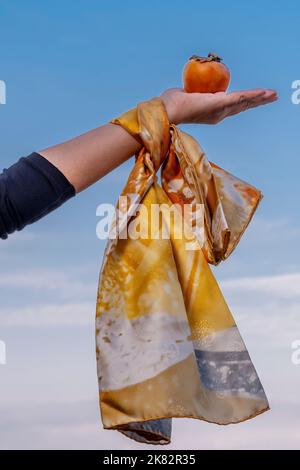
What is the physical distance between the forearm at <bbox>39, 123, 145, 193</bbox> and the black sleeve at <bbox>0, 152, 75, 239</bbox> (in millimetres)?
22

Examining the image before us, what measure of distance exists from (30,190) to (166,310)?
0.42m

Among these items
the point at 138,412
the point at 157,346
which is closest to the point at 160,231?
the point at 157,346

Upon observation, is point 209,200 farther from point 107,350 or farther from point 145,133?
point 107,350

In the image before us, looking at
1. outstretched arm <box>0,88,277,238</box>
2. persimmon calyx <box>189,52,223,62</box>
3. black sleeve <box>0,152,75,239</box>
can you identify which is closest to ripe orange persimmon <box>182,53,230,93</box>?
persimmon calyx <box>189,52,223,62</box>

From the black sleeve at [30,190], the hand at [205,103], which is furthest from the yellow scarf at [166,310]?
the black sleeve at [30,190]

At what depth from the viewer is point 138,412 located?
5.58 feet

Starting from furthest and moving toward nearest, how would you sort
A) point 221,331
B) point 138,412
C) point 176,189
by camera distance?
point 176,189, point 221,331, point 138,412

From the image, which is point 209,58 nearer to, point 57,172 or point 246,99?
point 246,99

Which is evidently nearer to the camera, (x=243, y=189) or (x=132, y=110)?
(x=132, y=110)

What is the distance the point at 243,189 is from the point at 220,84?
0.28m

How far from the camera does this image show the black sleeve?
1718mm

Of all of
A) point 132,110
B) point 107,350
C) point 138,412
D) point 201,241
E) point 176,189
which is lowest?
point 138,412

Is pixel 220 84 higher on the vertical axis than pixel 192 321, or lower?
higher

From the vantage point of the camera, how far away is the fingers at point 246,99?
1.94m
